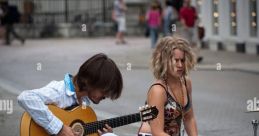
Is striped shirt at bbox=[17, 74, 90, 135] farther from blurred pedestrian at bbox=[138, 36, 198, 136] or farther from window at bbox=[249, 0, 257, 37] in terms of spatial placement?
window at bbox=[249, 0, 257, 37]

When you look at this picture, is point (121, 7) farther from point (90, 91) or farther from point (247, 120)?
point (90, 91)

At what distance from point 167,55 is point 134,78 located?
9.44 m

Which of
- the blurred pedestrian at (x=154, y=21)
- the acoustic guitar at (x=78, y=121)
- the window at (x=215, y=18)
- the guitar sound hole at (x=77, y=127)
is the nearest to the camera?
the acoustic guitar at (x=78, y=121)

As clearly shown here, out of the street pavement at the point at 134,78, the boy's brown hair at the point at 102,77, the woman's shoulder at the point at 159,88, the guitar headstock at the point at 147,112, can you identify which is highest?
the boy's brown hair at the point at 102,77

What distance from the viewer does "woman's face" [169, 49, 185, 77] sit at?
17.3 feet

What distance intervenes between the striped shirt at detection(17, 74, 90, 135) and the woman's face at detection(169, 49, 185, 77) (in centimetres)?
65

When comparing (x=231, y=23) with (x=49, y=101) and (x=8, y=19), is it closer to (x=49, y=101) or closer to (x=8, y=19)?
(x=8, y=19)

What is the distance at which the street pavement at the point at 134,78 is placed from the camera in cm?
971

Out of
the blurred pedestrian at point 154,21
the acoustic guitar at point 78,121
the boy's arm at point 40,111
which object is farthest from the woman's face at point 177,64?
the blurred pedestrian at point 154,21

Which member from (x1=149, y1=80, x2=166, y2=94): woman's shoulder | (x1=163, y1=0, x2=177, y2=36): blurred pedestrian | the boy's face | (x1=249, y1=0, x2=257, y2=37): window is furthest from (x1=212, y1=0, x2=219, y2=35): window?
the boy's face

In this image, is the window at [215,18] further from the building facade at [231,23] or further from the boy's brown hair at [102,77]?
the boy's brown hair at [102,77]

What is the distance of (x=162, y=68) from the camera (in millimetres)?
5328

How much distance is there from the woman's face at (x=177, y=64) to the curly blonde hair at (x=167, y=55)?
2cm

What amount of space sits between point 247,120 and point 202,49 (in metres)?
11.5
